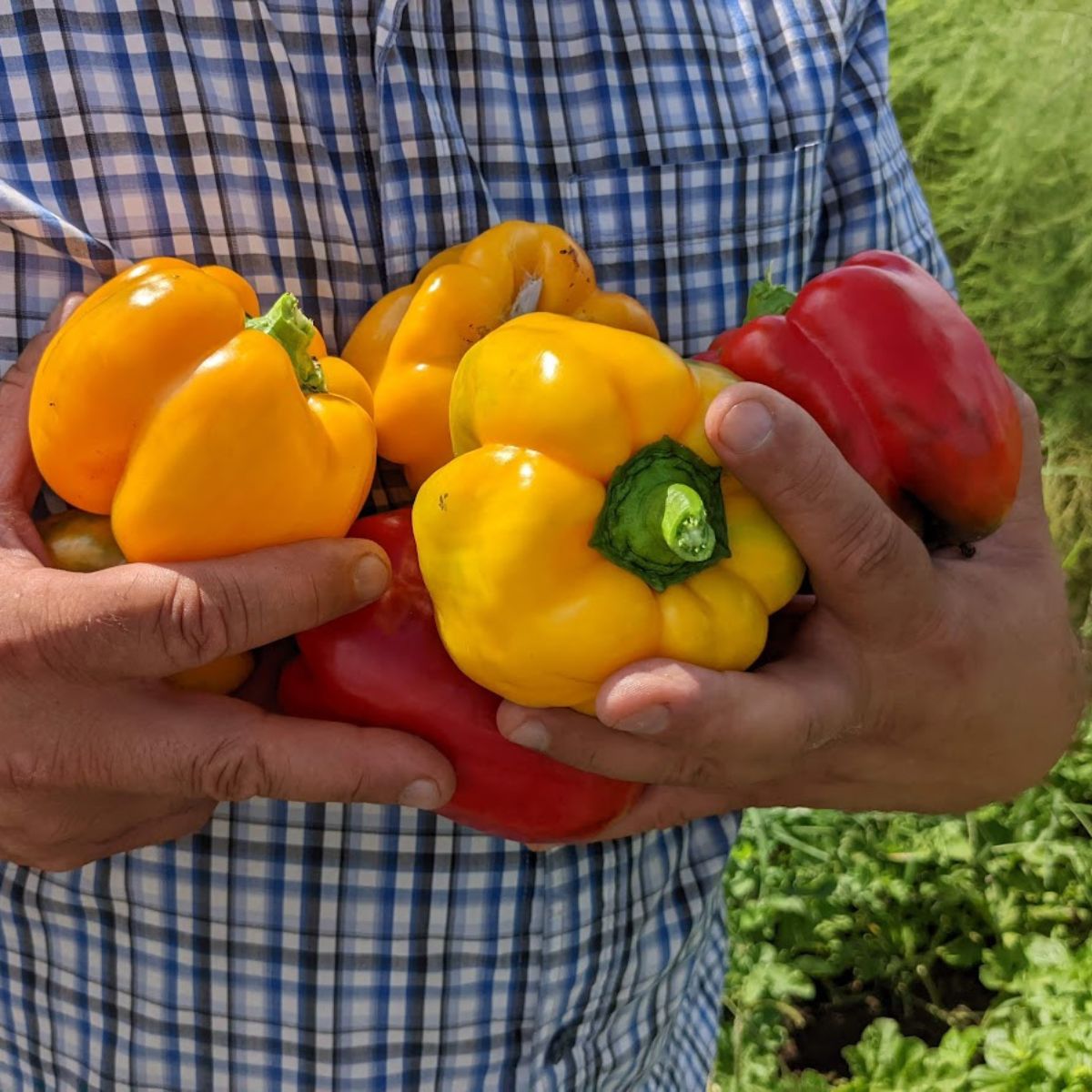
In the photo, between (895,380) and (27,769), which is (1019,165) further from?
(27,769)

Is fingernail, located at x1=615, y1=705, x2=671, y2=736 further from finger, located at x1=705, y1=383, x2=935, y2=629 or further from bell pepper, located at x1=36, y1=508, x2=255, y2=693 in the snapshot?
bell pepper, located at x1=36, y1=508, x2=255, y2=693

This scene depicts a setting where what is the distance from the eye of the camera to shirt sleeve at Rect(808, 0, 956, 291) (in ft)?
4.08

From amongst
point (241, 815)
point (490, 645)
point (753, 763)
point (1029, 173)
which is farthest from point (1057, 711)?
point (1029, 173)

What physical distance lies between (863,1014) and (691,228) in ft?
5.63

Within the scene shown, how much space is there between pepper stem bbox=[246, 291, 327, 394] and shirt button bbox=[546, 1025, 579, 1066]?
69cm

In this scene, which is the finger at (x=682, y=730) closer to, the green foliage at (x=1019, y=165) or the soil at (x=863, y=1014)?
the soil at (x=863, y=1014)

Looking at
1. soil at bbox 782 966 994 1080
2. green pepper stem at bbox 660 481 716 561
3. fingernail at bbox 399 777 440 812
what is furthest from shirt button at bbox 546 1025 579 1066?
soil at bbox 782 966 994 1080

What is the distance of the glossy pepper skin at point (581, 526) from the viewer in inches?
30.9

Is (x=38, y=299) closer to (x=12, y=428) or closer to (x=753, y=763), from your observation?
(x=12, y=428)

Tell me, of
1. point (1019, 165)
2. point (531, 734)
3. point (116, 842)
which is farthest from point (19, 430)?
point (1019, 165)

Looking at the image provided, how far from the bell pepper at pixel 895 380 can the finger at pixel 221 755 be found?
40 cm

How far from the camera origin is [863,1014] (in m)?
2.27

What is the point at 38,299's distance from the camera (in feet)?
3.09

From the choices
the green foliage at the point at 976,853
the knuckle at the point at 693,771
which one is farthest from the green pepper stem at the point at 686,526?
the green foliage at the point at 976,853
